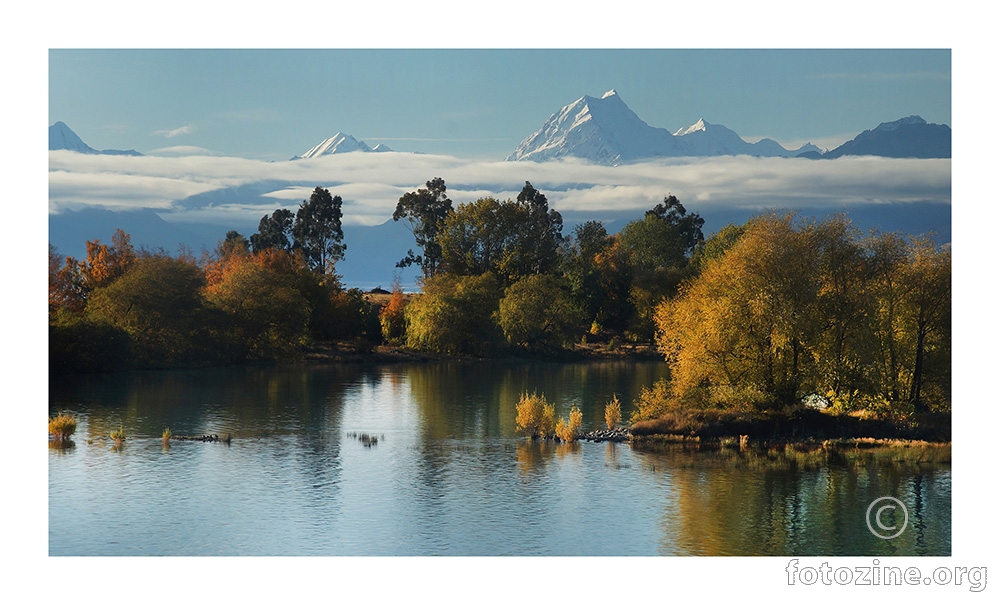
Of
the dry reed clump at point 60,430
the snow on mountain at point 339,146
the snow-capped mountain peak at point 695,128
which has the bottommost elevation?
the dry reed clump at point 60,430

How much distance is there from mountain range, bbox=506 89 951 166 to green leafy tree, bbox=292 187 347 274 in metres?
24.8

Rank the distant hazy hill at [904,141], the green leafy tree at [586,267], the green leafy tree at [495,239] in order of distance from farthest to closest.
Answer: the green leafy tree at [495,239], the green leafy tree at [586,267], the distant hazy hill at [904,141]

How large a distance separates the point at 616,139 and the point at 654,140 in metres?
3.10

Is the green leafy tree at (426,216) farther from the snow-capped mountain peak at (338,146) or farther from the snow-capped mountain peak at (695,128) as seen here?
the snow-capped mountain peak at (695,128)

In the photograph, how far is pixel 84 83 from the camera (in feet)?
107

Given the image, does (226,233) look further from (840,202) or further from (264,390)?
(840,202)


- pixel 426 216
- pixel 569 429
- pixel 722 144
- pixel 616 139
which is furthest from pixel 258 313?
pixel 569 429

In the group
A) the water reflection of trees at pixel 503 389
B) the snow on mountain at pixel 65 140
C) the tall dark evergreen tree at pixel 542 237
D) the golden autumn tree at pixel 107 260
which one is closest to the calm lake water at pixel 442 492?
the water reflection of trees at pixel 503 389

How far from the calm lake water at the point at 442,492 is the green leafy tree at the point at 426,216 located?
50366 millimetres

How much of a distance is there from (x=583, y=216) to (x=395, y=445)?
57023 mm

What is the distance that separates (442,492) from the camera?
27016 millimetres

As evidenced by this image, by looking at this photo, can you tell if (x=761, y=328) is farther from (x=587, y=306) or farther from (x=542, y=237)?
(x=542, y=237)

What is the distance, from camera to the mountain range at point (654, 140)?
42375mm

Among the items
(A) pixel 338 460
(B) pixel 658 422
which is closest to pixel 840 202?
(B) pixel 658 422
